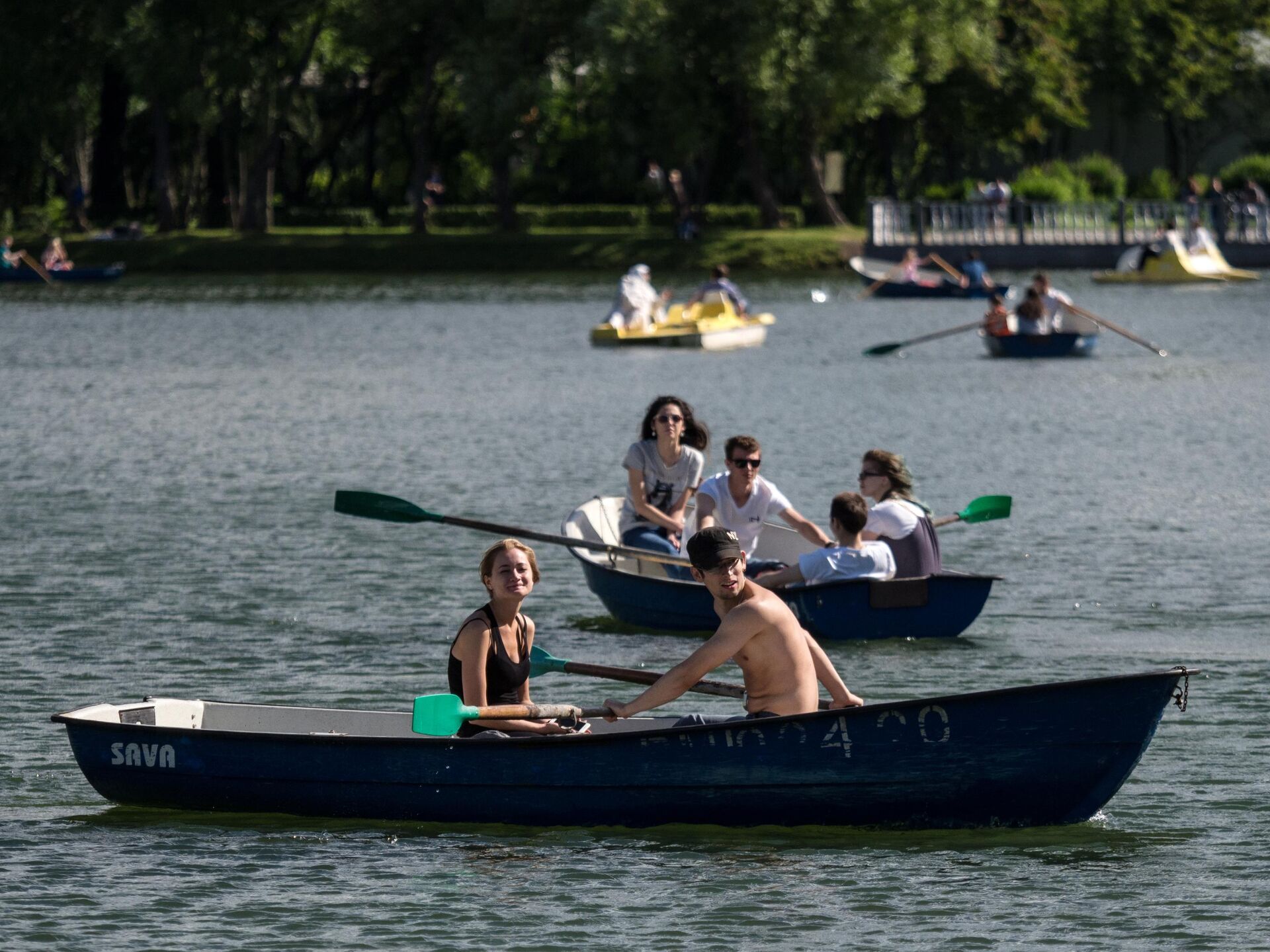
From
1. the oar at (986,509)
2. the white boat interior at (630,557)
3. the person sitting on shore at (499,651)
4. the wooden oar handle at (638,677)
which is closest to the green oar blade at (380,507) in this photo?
the white boat interior at (630,557)

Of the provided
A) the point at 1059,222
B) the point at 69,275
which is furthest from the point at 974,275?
the point at 69,275

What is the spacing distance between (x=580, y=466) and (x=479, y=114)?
42880 mm

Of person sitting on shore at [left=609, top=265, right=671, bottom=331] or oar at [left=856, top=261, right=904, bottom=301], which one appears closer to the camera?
person sitting on shore at [left=609, top=265, right=671, bottom=331]

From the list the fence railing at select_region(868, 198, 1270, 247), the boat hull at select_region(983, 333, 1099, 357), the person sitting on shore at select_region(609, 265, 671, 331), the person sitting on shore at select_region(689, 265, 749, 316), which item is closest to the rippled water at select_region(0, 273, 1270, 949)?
the boat hull at select_region(983, 333, 1099, 357)

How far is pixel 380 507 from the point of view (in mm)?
17188

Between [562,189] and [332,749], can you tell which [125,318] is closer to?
[562,189]

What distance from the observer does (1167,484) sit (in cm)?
2464

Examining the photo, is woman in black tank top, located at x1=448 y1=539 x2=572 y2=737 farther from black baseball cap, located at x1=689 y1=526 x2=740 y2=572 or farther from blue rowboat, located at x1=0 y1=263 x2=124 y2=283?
Result: blue rowboat, located at x1=0 y1=263 x2=124 y2=283

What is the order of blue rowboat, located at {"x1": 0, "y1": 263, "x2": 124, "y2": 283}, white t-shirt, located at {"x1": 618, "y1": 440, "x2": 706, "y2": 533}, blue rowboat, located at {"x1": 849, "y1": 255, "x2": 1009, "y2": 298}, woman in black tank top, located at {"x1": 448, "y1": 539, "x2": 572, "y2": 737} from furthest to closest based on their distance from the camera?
1. blue rowboat, located at {"x1": 0, "y1": 263, "x2": 124, "y2": 283}
2. blue rowboat, located at {"x1": 849, "y1": 255, "x2": 1009, "y2": 298}
3. white t-shirt, located at {"x1": 618, "y1": 440, "x2": 706, "y2": 533}
4. woman in black tank top, located at {"x1": 448, "y1": 539, "x2": 572, "y2": 737}

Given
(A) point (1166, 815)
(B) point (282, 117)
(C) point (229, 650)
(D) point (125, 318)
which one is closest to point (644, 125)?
(B) point (282, 117)

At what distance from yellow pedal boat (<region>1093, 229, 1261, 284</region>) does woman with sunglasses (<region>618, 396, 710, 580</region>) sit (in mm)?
43546

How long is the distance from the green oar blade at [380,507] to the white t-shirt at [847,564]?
2.99 m

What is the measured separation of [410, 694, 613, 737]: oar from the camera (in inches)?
428

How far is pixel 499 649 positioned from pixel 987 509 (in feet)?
24.3
